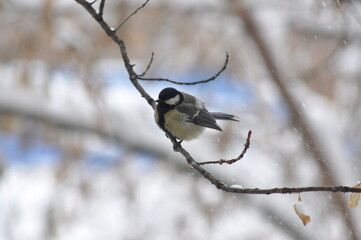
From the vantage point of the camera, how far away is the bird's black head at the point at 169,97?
6.77 feet

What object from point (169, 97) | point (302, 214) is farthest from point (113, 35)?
point (302, 214)

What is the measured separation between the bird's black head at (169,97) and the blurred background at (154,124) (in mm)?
2111

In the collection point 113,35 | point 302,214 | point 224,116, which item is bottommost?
point 224,116

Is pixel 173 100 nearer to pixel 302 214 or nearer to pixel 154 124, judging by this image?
pixel 302 214

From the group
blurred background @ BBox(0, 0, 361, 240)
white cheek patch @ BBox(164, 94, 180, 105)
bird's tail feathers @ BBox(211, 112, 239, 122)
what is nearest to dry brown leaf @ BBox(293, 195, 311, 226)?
bird's tail feathers @ BBox(211, 112, 239, 122)

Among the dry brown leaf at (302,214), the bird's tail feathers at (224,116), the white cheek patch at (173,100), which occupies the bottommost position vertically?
the bird's tail feathers at (224,116)

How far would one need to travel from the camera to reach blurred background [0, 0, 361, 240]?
4.50 m

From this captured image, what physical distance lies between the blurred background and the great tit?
2084 millimetres

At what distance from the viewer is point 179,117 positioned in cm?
211

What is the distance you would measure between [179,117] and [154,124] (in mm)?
2887

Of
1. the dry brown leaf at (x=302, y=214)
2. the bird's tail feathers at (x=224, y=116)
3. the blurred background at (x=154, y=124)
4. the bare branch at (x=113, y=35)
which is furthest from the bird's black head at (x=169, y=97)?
the blurred background at (x=154, y=124)

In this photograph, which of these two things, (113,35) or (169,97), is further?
(169,97)

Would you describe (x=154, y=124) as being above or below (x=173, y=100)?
below

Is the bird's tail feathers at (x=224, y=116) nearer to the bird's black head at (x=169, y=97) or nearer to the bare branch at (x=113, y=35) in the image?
the bird's black head at (x=169, y=97)
